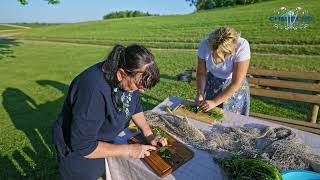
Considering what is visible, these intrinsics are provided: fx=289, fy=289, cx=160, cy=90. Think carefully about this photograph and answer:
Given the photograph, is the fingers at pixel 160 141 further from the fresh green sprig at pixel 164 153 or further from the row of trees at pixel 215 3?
the row of trees at pixel 215 3

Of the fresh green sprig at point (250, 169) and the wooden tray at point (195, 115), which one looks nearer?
the fresh green sprig at point (250, 169)

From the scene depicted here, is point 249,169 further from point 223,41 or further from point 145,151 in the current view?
point 223,41

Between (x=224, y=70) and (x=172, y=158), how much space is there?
5.25ft

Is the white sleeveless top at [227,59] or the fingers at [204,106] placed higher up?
the white sleeveless top at [227,59]

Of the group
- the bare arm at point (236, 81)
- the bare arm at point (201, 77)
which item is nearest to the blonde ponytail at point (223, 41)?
the bare arm at point (236, 81)

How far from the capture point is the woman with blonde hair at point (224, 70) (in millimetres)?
3252

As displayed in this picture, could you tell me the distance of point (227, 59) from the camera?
340 centimetres

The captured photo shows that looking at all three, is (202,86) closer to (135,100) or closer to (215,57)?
(215,57)

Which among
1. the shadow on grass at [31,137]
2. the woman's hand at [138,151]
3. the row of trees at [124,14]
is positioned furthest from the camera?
the row of trees at [124,14]

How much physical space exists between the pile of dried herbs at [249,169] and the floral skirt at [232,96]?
156 cm

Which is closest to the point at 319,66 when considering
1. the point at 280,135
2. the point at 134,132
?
the point at 280,135

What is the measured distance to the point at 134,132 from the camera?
2.88m

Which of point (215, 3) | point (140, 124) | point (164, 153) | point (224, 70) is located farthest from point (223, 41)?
point (215, 3)
